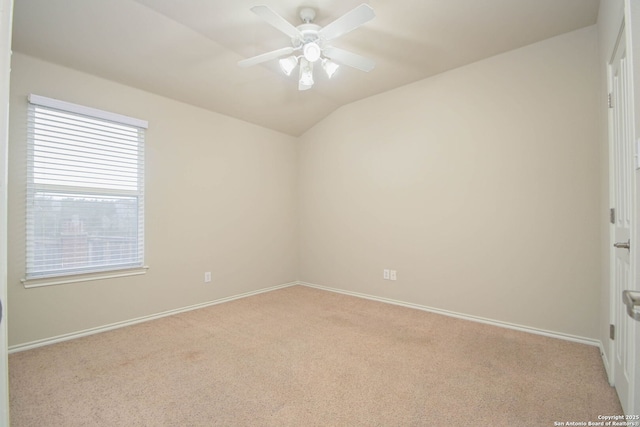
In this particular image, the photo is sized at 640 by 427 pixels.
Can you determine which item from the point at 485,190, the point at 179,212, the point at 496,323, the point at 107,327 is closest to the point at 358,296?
the point at 496,323

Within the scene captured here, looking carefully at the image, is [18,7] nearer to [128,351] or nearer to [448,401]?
[128,351]

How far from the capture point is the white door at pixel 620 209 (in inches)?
60.7

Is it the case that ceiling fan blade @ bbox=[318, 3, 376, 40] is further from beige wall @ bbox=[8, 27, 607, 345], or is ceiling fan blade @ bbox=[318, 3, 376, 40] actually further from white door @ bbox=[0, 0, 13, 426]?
beige wall @ bbox=[8, 27, 607, 345]

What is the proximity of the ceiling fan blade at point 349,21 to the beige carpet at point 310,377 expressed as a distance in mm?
2266

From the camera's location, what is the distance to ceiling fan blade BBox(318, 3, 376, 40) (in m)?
1.75

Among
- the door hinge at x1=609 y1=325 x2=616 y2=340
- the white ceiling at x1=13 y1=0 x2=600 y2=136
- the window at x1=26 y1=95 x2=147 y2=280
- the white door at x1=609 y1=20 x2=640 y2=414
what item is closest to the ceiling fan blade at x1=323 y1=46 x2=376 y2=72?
the white ceiling at x1=13 y1=0 x2=600 y2=136

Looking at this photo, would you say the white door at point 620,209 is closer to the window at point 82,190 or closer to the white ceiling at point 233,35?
the white ceiling at point 233,35

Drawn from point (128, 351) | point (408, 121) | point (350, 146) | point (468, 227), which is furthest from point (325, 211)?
point (128, 351)

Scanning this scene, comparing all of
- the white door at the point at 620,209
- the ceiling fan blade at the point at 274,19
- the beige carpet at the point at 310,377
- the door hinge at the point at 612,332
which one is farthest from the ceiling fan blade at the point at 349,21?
the door hinge at the point at 612,332

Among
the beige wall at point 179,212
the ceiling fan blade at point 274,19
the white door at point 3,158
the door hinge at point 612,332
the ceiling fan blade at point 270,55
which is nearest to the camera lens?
the white door at point 3,158

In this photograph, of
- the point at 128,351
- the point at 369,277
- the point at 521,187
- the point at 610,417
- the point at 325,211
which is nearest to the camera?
the point at 610,417

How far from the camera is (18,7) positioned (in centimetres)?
203

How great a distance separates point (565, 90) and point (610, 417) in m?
2.41

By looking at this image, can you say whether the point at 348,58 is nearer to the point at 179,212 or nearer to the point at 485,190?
the point at 485,190
